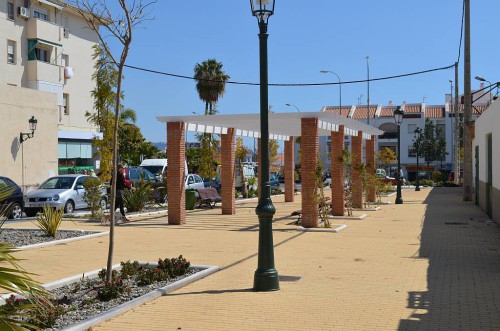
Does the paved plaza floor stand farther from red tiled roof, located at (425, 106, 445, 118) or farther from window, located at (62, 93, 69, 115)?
red tiled roof, located at (425, 106, 445, 118)

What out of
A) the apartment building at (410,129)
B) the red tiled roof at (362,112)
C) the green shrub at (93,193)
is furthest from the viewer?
the red tiled roof at (362,112)

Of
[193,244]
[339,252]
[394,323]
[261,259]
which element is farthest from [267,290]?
[193,244]

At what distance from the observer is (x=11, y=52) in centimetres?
4019

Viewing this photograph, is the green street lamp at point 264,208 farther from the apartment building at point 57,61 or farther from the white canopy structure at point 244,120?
the apartment building at point 57,61

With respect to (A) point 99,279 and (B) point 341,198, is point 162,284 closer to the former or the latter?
(A) point 99,279

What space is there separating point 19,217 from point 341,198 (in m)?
11.9

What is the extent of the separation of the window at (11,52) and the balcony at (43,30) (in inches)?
52.6

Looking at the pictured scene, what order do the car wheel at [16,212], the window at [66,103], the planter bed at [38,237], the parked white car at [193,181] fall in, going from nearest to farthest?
the planter bed at [38,237]
the car wheel at [16,212]
the parked white car at [193,181]
the window at [66,103]

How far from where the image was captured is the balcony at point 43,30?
4112 centimetres

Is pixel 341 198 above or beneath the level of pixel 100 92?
beneath

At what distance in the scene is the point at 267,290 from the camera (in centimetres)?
885

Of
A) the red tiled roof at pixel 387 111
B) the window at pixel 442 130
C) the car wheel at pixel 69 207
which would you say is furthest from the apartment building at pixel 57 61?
the window at pixel 442 130

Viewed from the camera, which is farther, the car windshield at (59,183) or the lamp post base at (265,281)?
the car windshield at (59,183)

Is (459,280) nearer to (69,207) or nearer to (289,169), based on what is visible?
(69,207)
